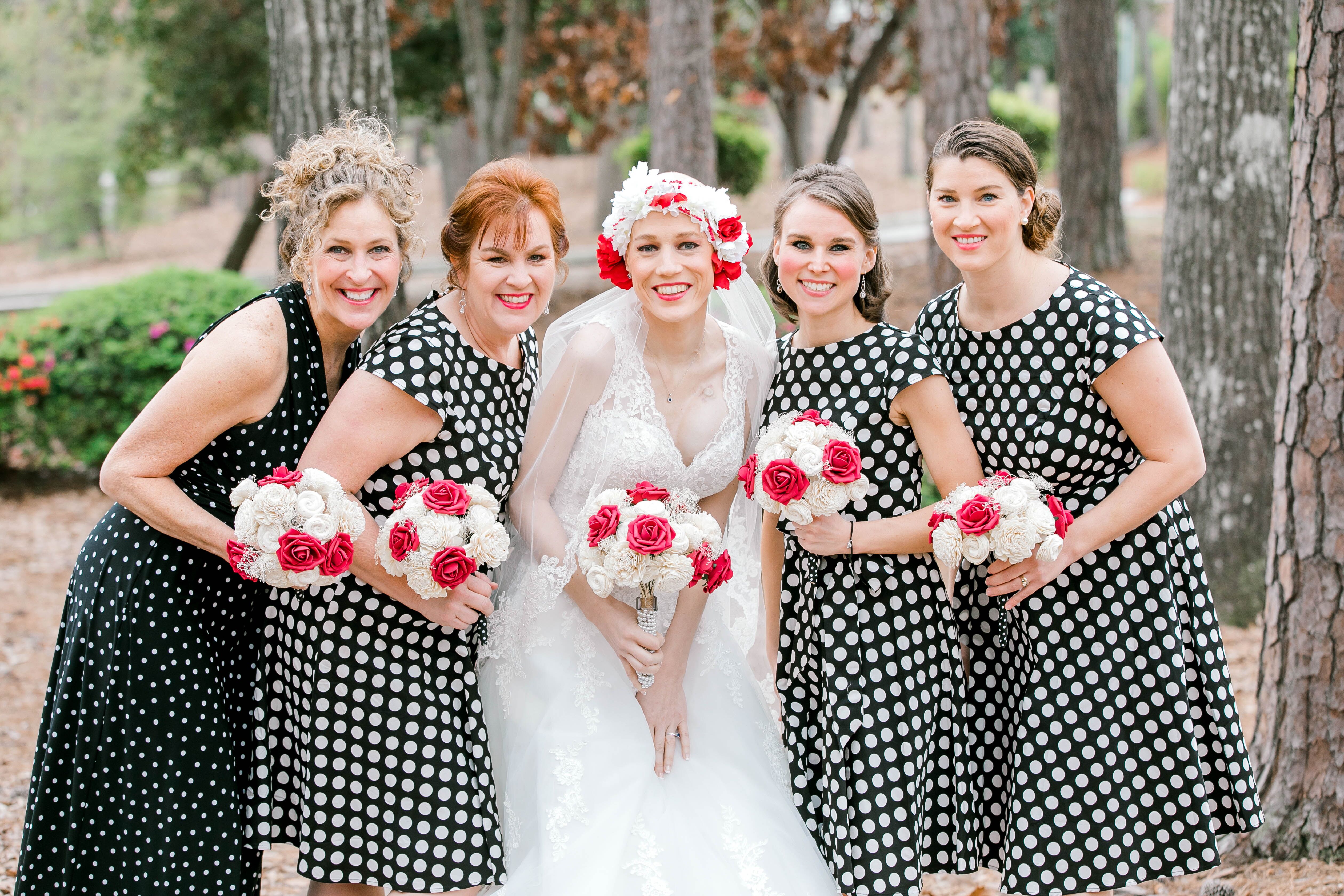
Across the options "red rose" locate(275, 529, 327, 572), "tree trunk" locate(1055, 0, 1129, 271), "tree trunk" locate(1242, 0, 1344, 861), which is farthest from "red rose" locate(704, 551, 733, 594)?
"tree trunk" locate(1055, 0, 1129, 271)

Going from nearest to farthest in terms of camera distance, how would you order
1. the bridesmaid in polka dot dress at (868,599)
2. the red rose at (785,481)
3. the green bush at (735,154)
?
the red rose at (785,481) → the bridesmaid in polka dot dress at (868,599) → the green bush at (735,154)

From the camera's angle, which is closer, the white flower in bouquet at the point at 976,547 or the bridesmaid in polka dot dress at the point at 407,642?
the white flower in bouquet at the point at 976,547

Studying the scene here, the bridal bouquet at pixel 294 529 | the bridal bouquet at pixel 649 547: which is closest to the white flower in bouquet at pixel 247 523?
the bridal bouquet at pixel 294 529

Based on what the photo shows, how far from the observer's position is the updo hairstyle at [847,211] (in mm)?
3297

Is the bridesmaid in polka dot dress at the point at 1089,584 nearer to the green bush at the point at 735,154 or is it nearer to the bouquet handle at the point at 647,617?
the bouquet handle at the point at 647,617

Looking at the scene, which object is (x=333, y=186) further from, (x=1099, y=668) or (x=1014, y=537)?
(x=1099, y=668)

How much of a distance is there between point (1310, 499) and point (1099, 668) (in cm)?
133

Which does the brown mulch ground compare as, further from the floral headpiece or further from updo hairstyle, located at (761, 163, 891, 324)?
the floral headpiece

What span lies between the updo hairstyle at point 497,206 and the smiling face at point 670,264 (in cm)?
24

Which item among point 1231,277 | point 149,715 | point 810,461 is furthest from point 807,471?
point 1231,277

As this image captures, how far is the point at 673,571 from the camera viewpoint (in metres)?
3.07

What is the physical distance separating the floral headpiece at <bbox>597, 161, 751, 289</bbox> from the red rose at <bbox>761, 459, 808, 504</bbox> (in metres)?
0.72

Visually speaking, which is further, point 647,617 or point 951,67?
point 951,67

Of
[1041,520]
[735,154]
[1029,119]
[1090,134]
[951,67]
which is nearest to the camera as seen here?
[1041,520]
